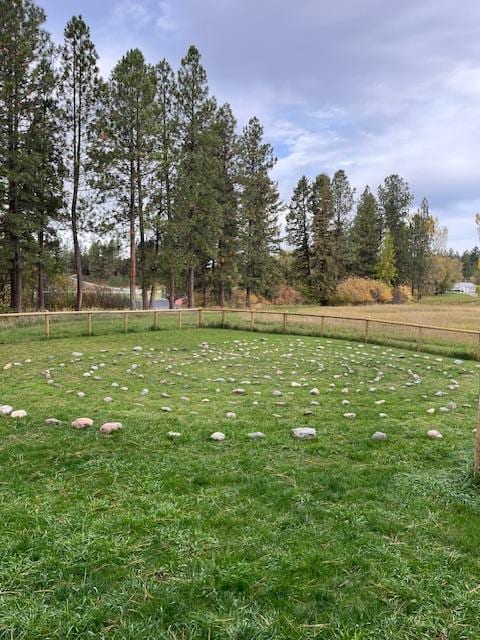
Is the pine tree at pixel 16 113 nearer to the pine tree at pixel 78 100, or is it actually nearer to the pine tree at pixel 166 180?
the pine tree at pixel 78 100

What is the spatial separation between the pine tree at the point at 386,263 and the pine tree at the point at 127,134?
94.9 ft

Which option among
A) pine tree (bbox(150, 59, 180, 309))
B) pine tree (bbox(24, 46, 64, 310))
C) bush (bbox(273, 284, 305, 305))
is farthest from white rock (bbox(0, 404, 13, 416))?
bush (bbox(273, 284, 305, 305))

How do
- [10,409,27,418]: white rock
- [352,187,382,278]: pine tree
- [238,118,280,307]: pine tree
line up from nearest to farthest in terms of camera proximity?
1. [10,409,27,418]: white rock
2. [238,118,280,307]: pine tree
3. [352,187,382,278]: pine tree

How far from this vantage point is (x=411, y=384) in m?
7.07

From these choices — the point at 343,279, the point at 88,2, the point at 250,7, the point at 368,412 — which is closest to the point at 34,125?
the point at 88,2

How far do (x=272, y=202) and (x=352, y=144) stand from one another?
15335 millimetres

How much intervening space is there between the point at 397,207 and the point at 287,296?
65.3 ft

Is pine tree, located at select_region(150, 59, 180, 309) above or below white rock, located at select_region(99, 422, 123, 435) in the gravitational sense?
above

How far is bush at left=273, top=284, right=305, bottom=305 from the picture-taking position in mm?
36031

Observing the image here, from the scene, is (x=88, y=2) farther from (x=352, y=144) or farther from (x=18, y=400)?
(x=352, y=144)

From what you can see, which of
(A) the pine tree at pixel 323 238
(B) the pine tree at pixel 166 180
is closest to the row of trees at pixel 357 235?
(A) the pine tree at pixel 323 238

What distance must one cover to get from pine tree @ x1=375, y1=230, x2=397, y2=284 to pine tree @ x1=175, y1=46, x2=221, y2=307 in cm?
2378

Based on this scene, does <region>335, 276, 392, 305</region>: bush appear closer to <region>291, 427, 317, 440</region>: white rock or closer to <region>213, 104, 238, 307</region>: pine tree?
<region>213, 104, 238, 307</region>: pine tree

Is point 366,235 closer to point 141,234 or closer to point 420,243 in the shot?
point 420,243
